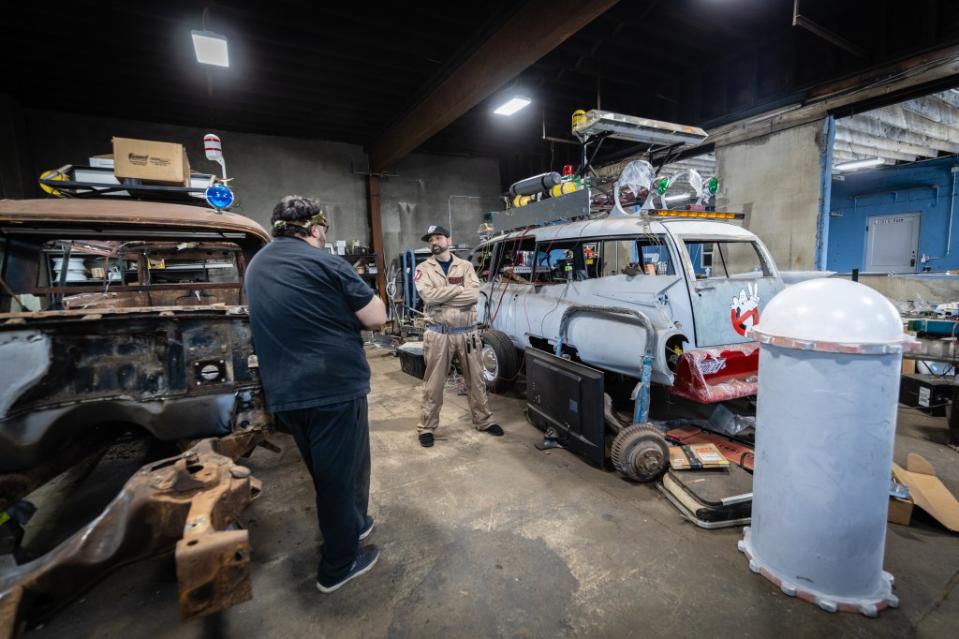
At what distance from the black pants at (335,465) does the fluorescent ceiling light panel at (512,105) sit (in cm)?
780

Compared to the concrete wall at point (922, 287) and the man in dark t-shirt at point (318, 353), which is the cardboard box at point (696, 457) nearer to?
the man in dark t-shirt at point (318, 353)

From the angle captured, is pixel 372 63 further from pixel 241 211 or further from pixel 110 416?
pixel 110 416

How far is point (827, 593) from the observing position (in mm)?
1881

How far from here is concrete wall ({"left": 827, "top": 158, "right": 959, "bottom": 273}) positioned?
12523 mm

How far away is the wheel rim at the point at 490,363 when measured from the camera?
5.20 meters

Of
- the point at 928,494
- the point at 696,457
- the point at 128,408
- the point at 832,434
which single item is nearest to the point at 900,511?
the point at 928,494

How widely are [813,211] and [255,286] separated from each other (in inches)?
297

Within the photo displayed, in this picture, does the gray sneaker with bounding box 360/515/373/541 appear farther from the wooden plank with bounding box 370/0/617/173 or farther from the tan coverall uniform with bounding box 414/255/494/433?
the wooden plank with bounding box 370/0/617/173

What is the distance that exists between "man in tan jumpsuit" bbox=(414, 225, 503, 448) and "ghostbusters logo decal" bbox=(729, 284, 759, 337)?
2.36m

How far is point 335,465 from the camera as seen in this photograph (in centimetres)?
193

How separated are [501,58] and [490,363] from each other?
444 cm

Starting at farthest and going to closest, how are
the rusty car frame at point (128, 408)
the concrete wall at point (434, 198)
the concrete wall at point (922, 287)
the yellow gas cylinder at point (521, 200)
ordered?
the concrete wall at point (434, 198), the concrete wall at point (922, 287), the yellow gas cylinder at point (521, 200), the rusty car frame at point (128, 408)

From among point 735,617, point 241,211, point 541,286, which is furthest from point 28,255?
point 241,211

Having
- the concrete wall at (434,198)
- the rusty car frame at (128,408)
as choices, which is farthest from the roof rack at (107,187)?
the concrete wall at (434,198)
